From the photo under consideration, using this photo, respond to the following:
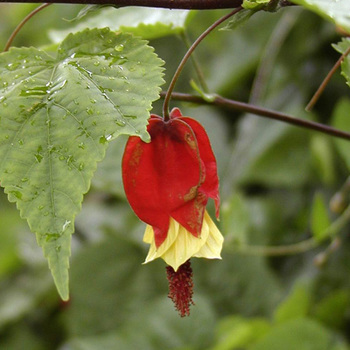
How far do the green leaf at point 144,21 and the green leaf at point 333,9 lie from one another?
37 cm

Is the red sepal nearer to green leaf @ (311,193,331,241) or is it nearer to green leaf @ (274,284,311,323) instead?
green leaf @ (311,193,331,241)

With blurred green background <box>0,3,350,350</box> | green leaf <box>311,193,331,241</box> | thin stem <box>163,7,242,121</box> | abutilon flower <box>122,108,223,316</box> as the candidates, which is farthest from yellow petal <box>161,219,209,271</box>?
blurred green background <box>0,3,350,350</box>

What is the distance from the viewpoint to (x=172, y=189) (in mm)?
668

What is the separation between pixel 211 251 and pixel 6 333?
48.3 inches

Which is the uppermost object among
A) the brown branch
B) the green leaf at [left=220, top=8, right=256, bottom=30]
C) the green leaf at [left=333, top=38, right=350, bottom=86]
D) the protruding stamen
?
the brown branch

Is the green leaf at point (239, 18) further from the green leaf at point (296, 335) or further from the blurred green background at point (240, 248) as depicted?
the green leaf at point (296, 335)

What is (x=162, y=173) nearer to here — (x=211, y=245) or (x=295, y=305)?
(x=211, y=245)

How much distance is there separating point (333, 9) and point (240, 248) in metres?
0.89

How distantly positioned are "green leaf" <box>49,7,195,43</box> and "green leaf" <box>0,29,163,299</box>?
0.24 metres

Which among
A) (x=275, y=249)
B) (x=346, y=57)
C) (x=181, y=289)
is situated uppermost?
(x=346, y=57)

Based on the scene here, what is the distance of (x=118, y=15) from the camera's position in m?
0.94

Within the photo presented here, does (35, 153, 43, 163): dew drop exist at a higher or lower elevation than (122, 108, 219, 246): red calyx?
higher

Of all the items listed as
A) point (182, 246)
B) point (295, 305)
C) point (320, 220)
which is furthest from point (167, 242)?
point (295, 305)

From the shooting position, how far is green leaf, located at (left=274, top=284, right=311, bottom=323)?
126cm
